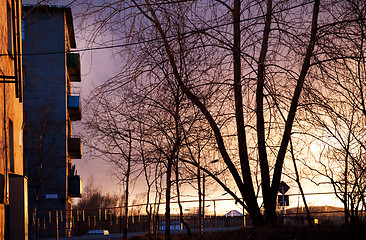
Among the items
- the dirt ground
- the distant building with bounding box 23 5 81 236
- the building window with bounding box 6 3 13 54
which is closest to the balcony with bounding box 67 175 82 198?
the distant building with bounding box 23 5 81 236

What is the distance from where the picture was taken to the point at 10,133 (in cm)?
1673

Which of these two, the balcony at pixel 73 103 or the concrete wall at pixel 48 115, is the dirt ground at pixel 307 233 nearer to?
the concrete wall at pixel 48 115

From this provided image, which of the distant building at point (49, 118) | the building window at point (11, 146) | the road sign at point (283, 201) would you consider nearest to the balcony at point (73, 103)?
the distant building at point (49, 118)

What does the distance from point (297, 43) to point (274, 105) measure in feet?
4.11

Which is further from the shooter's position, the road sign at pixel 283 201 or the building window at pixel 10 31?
the road sign at pixel 283 201

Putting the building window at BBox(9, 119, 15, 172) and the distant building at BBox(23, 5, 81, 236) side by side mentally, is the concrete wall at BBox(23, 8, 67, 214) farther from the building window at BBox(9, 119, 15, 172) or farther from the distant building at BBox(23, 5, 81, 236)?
the building window at BBox(9, 119, 15, 172)

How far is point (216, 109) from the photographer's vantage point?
471 inches

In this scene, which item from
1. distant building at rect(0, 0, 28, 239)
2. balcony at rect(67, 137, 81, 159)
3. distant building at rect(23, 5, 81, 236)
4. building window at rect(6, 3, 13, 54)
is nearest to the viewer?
distant building at rect(0, 0, 28, 239)

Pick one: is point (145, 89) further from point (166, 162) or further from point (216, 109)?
point (166, 162)

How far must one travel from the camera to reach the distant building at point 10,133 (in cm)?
1451

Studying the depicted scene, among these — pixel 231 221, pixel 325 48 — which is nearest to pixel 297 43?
pixel 325 48

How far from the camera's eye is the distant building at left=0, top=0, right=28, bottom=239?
571 inches

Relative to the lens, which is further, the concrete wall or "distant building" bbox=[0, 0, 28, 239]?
the concrete wall

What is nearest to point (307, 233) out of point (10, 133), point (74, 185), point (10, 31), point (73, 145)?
point (10, 133)
